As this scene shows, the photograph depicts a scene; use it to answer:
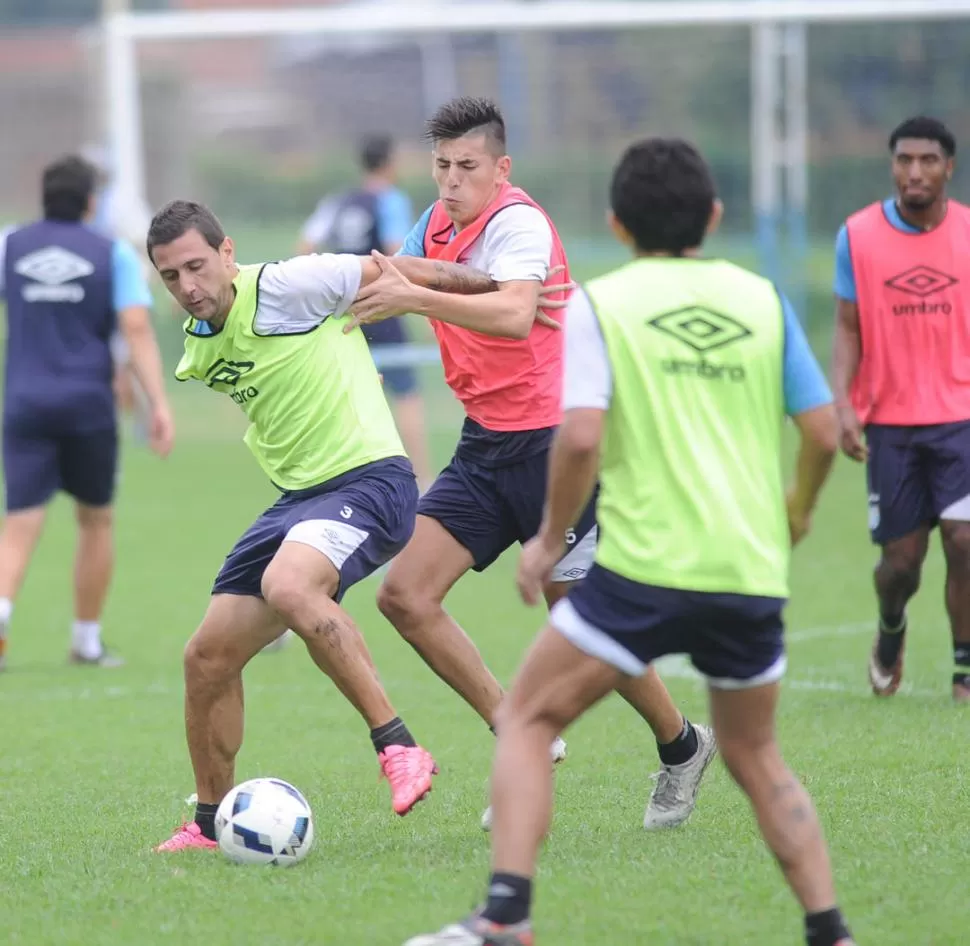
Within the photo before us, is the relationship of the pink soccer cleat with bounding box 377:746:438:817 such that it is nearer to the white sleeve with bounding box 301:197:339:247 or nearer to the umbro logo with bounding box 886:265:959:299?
the umbro logo with bounding box 886:265:959:299

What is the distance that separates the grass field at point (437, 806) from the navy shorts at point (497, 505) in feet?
2.99

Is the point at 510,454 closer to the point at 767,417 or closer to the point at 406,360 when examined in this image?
the point at 767,417

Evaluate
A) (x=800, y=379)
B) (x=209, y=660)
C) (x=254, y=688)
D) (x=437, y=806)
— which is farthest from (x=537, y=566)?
(x=254, y=688)

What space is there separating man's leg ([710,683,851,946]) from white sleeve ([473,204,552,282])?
6.58ft

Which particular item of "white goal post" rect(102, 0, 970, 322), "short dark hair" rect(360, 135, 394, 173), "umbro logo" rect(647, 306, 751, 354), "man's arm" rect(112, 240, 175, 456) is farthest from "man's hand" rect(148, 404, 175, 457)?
"white goal post" rect(102, 0, 970, 322)

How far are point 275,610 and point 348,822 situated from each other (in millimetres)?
1028

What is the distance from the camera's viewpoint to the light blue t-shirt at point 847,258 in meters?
7.97

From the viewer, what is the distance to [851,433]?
313 inches

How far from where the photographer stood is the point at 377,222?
606 inches

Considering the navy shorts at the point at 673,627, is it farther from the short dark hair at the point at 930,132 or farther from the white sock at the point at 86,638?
the white sock at the point at 86,638

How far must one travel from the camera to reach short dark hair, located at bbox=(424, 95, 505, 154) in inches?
244

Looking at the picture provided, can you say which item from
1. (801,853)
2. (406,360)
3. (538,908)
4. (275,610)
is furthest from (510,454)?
(406,360)

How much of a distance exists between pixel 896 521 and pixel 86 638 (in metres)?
4.59

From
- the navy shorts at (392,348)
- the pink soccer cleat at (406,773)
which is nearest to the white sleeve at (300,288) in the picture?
the pink soccer cleat at (406,773)
